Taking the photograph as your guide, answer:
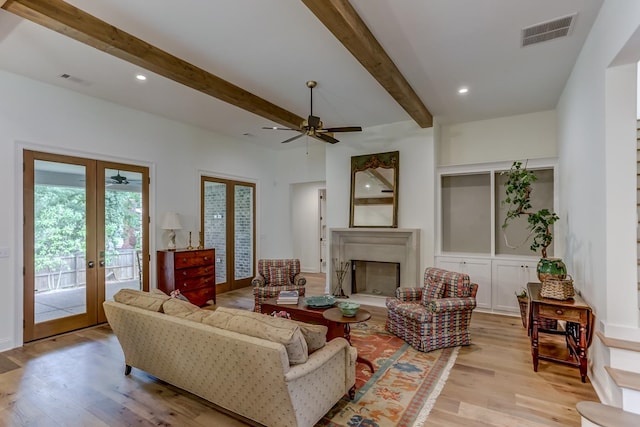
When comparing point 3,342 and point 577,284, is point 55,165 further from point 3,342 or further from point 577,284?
point 577,284

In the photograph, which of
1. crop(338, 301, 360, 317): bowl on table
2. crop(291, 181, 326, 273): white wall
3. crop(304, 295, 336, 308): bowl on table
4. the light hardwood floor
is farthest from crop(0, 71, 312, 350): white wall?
crop(338, 301, 360, 317): bowl on table

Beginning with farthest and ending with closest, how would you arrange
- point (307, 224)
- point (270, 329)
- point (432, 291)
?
point (307, 224) < point (432, 291) < point (270, 329)

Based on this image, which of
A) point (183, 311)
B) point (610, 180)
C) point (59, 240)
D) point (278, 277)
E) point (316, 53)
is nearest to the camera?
point (610, 180)

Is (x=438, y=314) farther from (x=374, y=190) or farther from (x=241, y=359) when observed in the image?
(x=374, y=190)

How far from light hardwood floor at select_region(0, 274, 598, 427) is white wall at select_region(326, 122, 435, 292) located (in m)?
2.24

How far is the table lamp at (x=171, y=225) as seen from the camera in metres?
5.27

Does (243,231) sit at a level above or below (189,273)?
above

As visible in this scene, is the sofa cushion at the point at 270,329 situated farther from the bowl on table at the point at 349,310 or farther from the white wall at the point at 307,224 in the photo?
the white wall at the point at 307,224

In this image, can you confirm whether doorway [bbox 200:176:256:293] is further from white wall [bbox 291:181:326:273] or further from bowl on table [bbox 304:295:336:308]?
bowl on table [bbox 304:295:336:308]

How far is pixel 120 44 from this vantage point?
299 cm

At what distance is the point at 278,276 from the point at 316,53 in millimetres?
3426

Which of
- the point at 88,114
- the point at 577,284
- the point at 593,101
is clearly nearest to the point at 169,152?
the point at 88,114

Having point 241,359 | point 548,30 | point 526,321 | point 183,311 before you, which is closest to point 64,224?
point 183,311

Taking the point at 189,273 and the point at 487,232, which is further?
the point at 487,232
